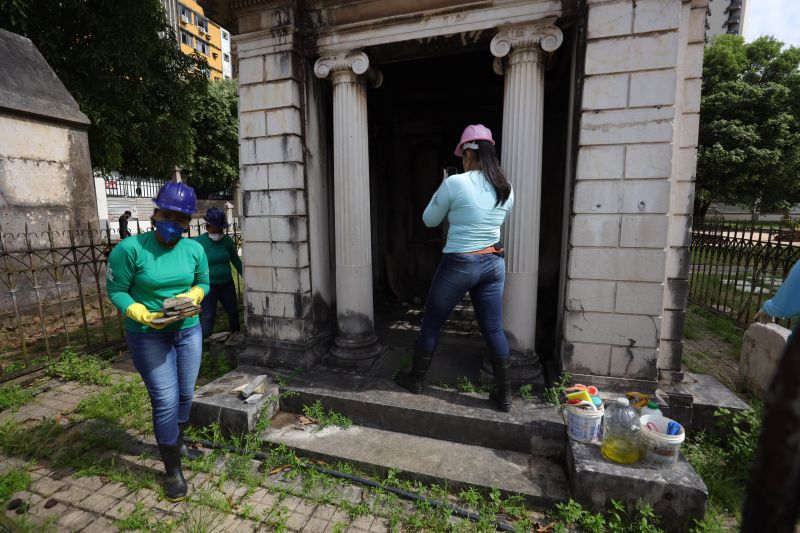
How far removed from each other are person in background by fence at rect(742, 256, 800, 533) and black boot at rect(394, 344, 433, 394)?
2.79 m

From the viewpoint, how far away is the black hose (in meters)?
2.54

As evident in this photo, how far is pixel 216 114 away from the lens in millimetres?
23922

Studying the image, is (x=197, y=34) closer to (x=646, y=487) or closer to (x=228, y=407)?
(x=228, y=407)

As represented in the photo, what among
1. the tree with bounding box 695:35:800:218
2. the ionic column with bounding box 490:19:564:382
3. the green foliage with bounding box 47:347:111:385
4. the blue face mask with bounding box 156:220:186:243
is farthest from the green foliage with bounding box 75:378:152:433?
the tree with bounding box 695:35:800:218

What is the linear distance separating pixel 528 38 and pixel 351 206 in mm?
2205

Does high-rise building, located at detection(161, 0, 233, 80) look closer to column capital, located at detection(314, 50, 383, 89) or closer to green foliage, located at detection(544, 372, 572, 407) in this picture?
column capital, located at detection(314, 50, 383, 89)

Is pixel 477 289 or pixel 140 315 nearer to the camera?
pixel 140 315

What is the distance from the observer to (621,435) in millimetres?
2684

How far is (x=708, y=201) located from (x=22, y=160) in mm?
29434

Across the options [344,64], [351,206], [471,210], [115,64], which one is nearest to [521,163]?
[471,210]

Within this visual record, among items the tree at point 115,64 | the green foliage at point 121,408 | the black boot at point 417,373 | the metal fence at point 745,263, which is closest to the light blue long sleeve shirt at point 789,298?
the black boot at point 417,373

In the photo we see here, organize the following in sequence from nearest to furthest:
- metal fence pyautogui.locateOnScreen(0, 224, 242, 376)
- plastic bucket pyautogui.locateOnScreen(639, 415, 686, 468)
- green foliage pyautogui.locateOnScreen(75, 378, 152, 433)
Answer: plastic bucket pyautogui.locateOnScreen(639, 415, 686, 468)
green foliage pyautogui.locateOnScreen(75, 378, 152, 433)
metal fence pyautogui.locateOnScreen(0, 224, 242, 376)

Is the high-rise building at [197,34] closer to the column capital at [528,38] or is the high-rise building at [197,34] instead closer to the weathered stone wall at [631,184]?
the column capital at [528,38]

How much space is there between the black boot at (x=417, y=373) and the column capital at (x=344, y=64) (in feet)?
9.03
